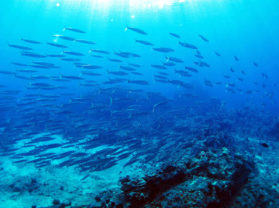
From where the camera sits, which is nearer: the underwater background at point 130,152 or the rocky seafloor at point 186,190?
the rocky seafloor at point 186,190

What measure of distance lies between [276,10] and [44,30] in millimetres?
69993

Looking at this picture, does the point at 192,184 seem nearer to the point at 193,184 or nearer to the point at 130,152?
the point at 193,184

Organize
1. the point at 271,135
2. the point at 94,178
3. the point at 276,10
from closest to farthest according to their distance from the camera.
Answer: the point at 94,178 → the point at 271,135 → the point at 276,10

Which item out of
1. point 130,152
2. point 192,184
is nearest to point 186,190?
point 192,184

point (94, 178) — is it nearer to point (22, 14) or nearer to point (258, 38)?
point (22, 14)

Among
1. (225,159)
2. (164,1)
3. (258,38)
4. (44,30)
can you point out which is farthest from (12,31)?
(258,38)

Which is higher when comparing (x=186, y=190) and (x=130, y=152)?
(x=186, y=190)

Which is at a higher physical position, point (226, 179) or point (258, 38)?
point (258, 38)

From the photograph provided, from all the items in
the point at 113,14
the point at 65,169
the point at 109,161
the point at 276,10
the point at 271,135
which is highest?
the point at 276,10

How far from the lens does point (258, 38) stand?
242ft

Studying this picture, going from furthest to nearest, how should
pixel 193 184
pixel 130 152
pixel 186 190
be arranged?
pixel 130 152
pixel 193 184
pixel 186 190

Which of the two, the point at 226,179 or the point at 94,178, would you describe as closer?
the point at 226,179

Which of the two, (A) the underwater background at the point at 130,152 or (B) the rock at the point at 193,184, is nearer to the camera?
(B) the rock at the point at 193,184

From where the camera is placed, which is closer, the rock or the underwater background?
the rock
